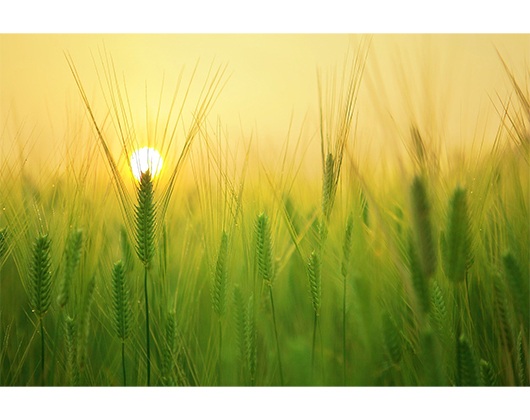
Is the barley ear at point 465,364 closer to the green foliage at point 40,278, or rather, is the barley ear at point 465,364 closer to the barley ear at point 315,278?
the barley ear at point 315,278

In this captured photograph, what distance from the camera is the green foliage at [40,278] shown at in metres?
1.61

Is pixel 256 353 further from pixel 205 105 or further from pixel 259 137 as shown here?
pixel 205 105

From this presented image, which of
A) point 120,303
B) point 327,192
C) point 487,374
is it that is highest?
point 327,192

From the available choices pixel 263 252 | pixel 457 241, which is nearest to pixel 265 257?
pixel 263 252

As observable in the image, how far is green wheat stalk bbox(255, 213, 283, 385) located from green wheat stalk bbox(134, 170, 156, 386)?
0.28 metres

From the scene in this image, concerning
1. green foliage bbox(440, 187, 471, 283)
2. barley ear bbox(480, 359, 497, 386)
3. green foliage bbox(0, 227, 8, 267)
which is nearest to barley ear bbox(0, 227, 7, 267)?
green foliage bbox(0, 227, 8, 267)

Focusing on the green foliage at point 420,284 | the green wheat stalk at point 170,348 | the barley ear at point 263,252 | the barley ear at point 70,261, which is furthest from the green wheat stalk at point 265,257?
the barley ear at point 70,261

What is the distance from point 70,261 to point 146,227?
228mm

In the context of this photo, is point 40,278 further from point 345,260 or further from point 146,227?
point 345,260

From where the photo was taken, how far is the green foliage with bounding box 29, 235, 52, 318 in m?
1.61

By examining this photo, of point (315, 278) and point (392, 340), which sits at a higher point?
point (315, 278)

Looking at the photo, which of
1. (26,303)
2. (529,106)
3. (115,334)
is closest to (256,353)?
(115,334)

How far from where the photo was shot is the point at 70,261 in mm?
1616
